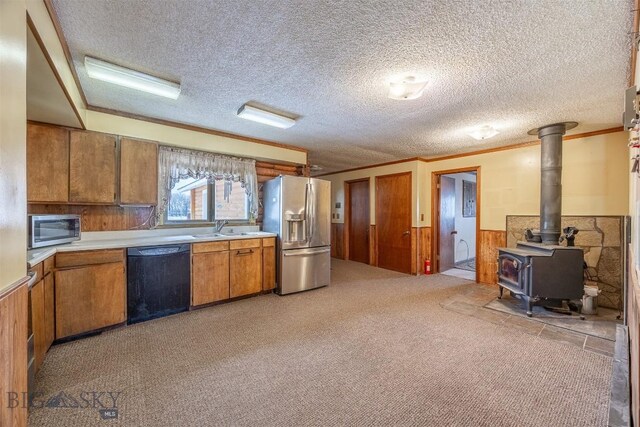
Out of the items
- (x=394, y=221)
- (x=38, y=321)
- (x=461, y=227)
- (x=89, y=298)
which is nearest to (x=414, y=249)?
(x=394, y=221)

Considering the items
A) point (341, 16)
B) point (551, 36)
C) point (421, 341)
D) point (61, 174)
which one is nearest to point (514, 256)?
point (421, 341)

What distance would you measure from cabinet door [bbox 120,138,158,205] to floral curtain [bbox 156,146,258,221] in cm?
19

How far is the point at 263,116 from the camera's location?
119 inches

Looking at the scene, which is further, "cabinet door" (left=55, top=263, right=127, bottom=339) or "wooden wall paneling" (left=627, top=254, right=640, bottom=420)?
"cabinet door" (left=55, top=263, right=127, bottom=339)

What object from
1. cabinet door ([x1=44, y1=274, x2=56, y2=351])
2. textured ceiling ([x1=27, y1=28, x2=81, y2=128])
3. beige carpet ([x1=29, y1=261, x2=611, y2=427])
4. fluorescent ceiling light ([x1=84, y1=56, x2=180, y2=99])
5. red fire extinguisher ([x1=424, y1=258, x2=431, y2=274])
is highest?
fluorescent ceiling light ([x1=84, y1=56, x2=180, y2=99])

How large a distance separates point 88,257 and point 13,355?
1836 mm

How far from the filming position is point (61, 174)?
266cm

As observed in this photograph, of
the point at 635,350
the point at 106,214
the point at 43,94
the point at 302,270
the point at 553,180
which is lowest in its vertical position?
the point at 302,270

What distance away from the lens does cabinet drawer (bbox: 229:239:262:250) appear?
3631mm

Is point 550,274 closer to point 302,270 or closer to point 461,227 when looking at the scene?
point 302,270

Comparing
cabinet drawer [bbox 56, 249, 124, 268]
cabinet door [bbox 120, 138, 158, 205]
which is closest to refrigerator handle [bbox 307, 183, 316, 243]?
cabinet door [bbox 120, 138, 158, 205]

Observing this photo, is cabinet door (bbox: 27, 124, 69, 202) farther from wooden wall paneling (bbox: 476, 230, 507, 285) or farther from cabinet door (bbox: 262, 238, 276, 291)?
wooden wall paneling (bbox: 476, 230, 507, 285)

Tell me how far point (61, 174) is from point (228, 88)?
6.16 feet

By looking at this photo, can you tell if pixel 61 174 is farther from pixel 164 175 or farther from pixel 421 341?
pixel 421 341
